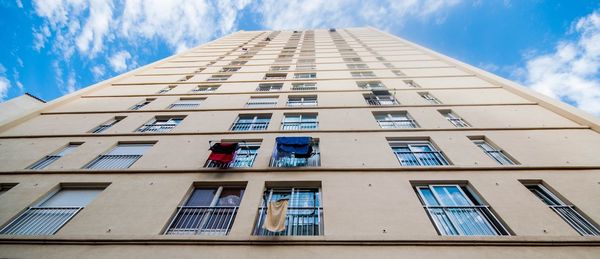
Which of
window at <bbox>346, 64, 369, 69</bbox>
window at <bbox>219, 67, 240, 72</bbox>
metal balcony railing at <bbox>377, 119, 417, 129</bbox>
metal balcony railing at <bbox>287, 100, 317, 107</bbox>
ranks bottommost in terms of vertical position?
metal balcony railing at <bbox>377, 119, 417, 129</bbox>

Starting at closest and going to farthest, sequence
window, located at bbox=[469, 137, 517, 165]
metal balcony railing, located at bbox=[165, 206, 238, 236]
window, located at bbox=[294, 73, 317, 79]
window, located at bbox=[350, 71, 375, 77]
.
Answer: metal balcony railing, located at bbox=[165, 206, 238, 236], window, located at bbox=[469, 137, 517, 165], window, located at bbox=[350, 71, 375, 77], window, located at bbox=[294, 73, 317, 79]

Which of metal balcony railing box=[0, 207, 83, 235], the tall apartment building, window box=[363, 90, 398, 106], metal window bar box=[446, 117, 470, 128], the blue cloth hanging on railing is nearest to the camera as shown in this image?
the tall apartment building

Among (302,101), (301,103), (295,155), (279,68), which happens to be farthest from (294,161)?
(279,68)

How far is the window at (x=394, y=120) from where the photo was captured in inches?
440

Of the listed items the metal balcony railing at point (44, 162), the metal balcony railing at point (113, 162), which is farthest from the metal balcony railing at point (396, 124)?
the metal balcony railing at point (44, 162)

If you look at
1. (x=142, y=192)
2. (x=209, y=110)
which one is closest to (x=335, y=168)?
(x=142, y=192)

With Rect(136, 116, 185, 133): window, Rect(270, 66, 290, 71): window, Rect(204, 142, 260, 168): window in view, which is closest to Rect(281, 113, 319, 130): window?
Rect(204, 142, 260, 168): window

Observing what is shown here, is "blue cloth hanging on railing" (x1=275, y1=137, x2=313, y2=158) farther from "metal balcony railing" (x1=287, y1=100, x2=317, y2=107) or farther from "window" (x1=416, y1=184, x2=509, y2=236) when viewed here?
"metal balcony railing" (x1=287, y1=100, x2=317, y2=107)

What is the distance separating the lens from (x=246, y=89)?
1600 centimetres

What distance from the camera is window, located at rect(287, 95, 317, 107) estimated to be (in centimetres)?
1398

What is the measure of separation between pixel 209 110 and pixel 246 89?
3.69 meters

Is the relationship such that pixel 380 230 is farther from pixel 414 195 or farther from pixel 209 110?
pixel 209 110

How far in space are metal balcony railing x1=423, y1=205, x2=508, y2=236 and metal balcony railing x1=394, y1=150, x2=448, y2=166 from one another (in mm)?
2099

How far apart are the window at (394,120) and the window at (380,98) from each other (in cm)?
113
